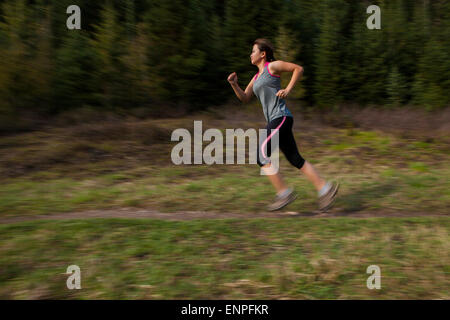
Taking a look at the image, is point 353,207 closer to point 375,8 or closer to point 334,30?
point 334,30

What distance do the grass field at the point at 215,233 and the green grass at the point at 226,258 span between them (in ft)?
0.04

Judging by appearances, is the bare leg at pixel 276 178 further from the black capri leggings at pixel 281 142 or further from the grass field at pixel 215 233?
the grass field at pixel 215 233

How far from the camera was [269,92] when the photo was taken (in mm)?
6176

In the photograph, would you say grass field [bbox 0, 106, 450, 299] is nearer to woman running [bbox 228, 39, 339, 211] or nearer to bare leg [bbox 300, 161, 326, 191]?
bare leg [bbox 300, 161, 326, 191]

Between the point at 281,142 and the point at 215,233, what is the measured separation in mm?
1581

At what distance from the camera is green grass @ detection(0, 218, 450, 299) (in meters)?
Result: 4.13

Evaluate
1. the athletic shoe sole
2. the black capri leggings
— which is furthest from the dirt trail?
the black capri leggings

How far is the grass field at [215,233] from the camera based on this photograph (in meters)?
4.22

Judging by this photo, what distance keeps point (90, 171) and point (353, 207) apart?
531 cm
